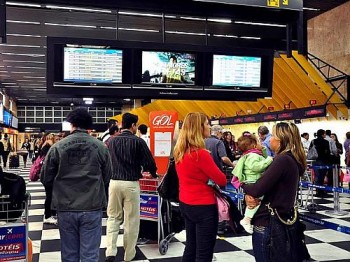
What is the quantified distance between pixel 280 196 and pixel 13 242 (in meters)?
2.06

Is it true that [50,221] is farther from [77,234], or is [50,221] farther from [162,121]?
[77,234]

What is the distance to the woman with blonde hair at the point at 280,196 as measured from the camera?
252cm

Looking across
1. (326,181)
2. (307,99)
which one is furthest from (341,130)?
(326,181)

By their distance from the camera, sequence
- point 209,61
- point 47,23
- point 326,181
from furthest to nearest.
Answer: point 47,23
point 326,181
point 209,61

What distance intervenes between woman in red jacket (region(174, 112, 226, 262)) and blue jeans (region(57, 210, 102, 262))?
68 cm

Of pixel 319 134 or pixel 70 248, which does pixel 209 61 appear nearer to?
pixel 70 248

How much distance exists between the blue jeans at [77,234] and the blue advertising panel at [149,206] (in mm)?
2056

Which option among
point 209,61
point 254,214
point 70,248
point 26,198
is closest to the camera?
point 254,214

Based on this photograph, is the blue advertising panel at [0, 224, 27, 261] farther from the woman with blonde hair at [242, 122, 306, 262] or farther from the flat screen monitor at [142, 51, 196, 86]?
the flat screen monitor at [142, 51, 196, 86]

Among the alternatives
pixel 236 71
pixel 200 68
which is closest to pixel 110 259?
pixel 200 68

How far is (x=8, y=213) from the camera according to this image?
318 centimetres

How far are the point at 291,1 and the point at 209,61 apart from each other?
1.39m

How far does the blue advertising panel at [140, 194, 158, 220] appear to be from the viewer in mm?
5043

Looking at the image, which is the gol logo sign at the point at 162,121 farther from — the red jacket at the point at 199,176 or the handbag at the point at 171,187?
the red jacket at the point at 199,176
